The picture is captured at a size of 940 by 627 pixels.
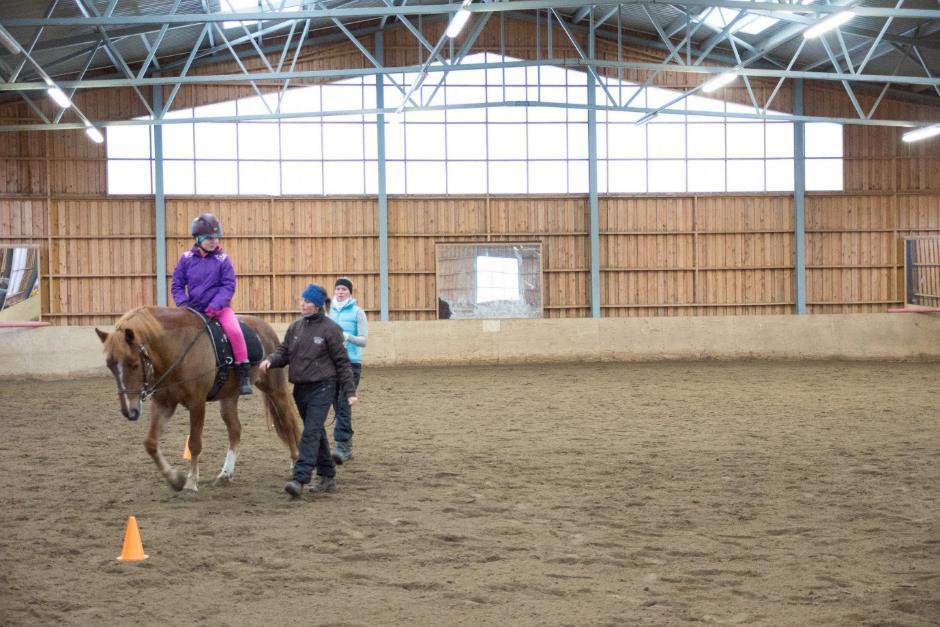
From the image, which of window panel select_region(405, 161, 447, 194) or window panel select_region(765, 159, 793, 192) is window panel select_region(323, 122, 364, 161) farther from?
window panel select_region(765, 159, 793, 192)

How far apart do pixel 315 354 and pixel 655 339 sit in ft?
49.3

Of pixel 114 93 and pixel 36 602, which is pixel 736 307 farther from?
pixel 36 602

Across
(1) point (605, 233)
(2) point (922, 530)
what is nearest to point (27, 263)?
(1) point (605, 233)

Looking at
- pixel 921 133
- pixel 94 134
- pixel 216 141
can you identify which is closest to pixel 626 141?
→ pixel 921 133

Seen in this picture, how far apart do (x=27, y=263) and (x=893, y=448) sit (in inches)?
731

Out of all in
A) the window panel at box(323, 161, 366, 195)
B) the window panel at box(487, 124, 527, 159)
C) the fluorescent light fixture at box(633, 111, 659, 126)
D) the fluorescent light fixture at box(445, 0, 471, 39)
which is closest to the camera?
the fluorescent light fixture at box(445, 0, 471, 39)

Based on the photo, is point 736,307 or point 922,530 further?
point 736,307

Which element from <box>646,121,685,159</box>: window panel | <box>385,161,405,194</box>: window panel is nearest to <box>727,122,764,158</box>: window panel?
<box>646,121,685,159</box>: window panel

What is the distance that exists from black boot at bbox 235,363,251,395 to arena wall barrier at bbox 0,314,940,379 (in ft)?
40.8

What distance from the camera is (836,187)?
2406 centimetres

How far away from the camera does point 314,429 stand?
7.17 m

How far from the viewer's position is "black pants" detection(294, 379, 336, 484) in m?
7.16

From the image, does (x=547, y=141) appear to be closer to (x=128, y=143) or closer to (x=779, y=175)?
(x=779, y=175)

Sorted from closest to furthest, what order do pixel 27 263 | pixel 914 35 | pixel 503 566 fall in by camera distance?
1. pixel 503 566
2. pixel 914 35
3. pixel 27 263
